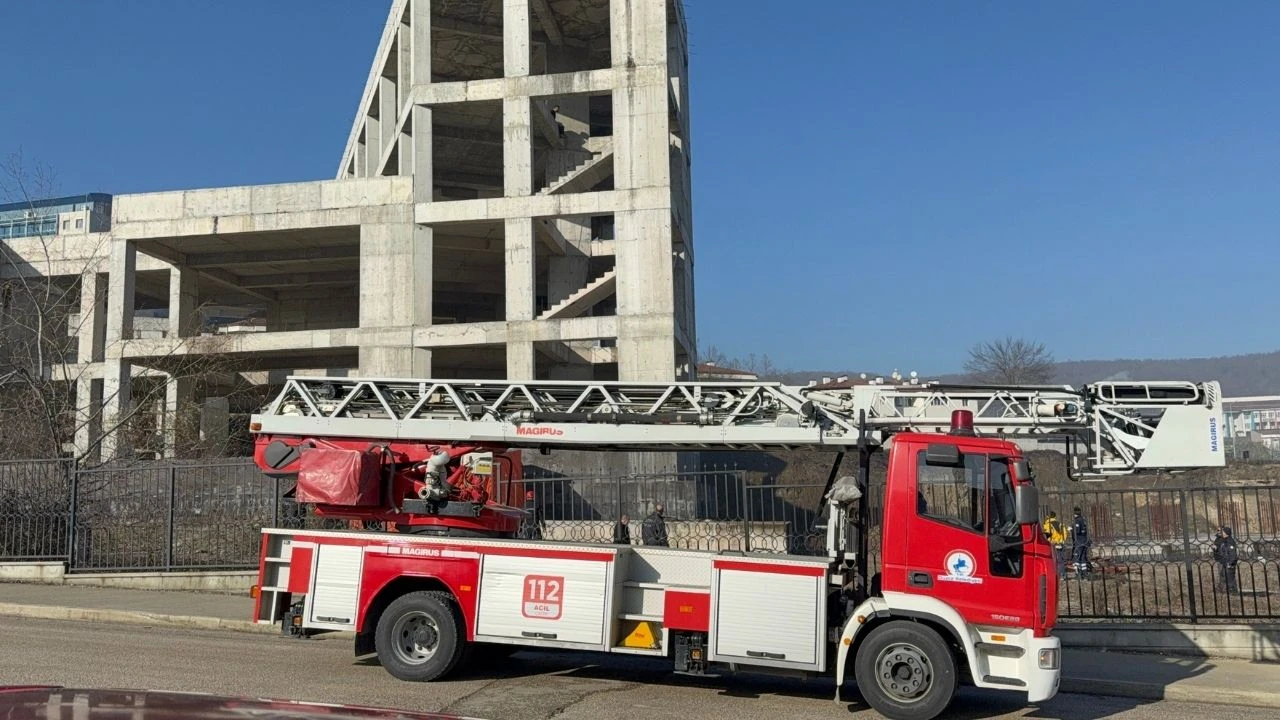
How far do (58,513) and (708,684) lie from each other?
14.3 m

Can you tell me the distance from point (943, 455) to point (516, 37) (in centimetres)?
2904

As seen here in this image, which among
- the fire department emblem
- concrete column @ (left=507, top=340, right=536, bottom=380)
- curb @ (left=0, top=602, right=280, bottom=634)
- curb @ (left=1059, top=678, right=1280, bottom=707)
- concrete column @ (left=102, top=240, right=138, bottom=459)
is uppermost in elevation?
concrete column @ (left=102, top=240, right=138, bottom=459)

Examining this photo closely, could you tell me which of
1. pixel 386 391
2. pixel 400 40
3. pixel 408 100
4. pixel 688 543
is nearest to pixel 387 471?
pixel 386 391

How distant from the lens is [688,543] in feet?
50.0

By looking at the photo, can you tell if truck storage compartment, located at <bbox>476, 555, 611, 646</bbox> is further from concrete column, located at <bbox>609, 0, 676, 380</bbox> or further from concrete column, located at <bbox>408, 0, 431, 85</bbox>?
concrete column, located at <bbox>408, 0, 431, 85</bbox>

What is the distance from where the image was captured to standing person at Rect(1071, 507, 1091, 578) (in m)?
15.3

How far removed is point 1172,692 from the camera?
11.3m

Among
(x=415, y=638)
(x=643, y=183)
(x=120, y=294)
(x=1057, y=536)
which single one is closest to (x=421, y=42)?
(x=643, y=183)

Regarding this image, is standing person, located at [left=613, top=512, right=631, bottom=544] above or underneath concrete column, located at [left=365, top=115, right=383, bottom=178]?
underneath

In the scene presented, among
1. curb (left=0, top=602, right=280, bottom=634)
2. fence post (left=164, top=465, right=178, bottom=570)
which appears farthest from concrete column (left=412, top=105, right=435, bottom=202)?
curb (left=0, top=602, right=280, bottom=634)

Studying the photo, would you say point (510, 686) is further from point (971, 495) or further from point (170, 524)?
point (170, 524)

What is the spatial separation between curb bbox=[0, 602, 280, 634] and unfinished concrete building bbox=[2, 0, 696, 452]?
47.0 ft

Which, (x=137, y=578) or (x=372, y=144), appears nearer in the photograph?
(x=137, y=578)

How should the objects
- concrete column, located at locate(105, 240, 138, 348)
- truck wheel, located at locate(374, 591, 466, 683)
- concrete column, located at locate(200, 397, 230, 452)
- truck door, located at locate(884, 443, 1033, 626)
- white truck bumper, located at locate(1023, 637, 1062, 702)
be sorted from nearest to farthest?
white truck bumper, located at locate(1023, 637, 1062, 702), truck door, located at locate(884, 443, 1033, 626), truck wheel, located at locate(374, 591, 466, 683), concrete column, located at locate(200, 397, 230, 452), concrete column, located at locate(105, 240, 138, 348)
